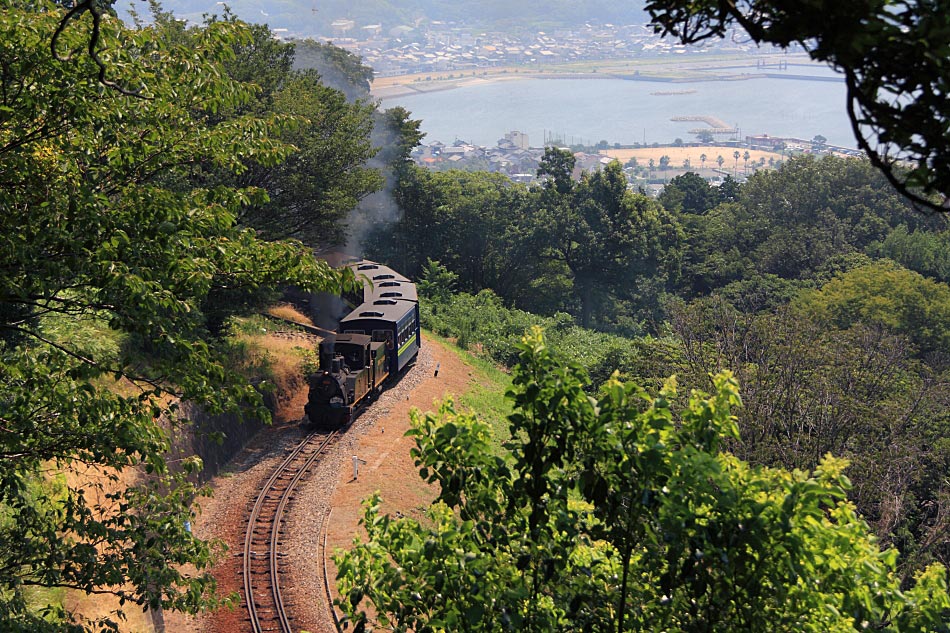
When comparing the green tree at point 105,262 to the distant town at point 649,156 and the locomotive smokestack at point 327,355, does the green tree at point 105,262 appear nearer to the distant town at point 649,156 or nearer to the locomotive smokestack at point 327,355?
the locomotive smokestack at point 327,355

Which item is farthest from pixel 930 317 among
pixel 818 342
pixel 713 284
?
pixel 713 284

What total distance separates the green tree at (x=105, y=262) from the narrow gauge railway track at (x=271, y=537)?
718cm

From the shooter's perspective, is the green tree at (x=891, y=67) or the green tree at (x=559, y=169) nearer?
the green tree at (x=891, y=67)

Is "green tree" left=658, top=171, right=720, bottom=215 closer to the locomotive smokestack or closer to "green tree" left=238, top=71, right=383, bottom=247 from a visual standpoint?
"green tree" left=238, top=71, right=383, bottom=247

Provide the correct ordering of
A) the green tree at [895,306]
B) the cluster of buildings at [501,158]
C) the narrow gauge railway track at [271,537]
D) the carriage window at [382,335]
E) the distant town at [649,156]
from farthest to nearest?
1. the distant town at [649,156]
2. the cluster of buildings at [501,158]
3. the green tree at [895,306]
4. the carriage window at [382,335]
5. the narrow gauge railway track at [271,537]

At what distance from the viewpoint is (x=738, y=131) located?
198625mm

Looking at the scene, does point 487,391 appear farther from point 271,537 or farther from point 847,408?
point 271,537

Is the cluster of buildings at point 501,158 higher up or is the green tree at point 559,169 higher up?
the green tree at point 559,169

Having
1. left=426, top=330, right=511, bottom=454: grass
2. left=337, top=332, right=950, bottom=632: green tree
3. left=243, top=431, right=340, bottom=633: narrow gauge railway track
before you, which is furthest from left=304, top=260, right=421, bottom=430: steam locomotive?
left=337, top=332, right=950, bottom=632: green tree

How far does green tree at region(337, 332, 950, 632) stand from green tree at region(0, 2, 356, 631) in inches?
110

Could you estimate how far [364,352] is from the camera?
953 inches

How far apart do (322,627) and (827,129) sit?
203618 mm

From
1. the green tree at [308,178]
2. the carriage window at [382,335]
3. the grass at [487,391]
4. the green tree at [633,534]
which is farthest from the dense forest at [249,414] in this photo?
the grass at [487,391]

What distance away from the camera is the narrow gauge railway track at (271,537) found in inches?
597
